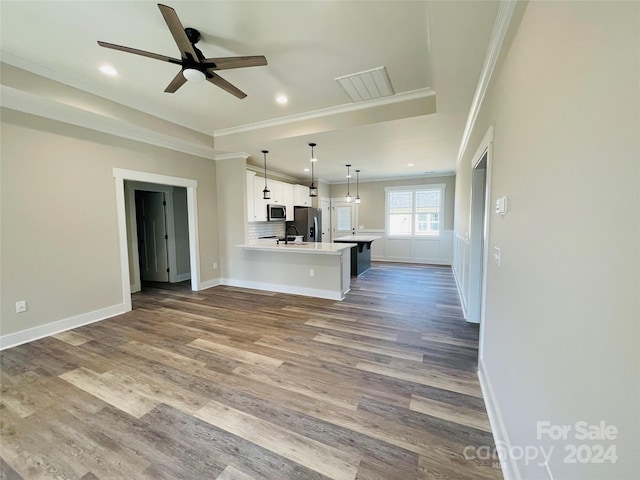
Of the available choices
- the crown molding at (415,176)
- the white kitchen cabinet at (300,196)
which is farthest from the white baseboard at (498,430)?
the crown molding at (415,176)

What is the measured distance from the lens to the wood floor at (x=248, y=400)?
149cm

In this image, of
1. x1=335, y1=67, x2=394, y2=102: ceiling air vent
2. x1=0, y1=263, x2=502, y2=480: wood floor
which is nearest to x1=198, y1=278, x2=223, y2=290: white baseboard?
x1=0, y1=263, x2=502, y2=480: wood floor

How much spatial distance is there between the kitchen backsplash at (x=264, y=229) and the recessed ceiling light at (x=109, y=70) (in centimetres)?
348

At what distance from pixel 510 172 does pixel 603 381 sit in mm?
1226

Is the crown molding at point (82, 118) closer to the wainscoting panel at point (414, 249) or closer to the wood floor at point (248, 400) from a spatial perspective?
the wood floor at point (248, 400)

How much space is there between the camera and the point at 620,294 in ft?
Answer: 2.04

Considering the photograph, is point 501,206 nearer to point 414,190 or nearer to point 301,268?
point 301,268

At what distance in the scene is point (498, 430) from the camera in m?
1.59

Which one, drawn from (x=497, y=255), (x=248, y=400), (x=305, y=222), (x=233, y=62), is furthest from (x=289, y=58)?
(x=305, y=222)

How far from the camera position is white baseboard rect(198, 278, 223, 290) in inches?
201

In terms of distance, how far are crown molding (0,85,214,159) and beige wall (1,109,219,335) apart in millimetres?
74

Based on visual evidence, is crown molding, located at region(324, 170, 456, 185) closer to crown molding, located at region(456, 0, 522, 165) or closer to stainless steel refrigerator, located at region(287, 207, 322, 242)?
stainless steel refrigerator, located at region(287, 207, 322, 242)

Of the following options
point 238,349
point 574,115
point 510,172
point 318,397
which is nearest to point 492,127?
point 510,172

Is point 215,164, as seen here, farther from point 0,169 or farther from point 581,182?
point 581,182
